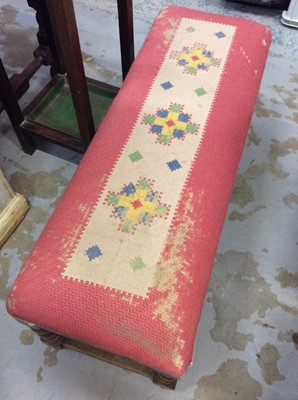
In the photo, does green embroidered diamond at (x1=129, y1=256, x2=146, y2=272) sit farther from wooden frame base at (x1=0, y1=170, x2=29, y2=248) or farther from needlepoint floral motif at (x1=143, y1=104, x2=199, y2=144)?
wooden frame base at (x1=0, y1=170, x2=29, y2=248)

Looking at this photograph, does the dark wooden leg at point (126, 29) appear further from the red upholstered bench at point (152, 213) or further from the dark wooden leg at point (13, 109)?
the dark wooden leg at point (13, 109)

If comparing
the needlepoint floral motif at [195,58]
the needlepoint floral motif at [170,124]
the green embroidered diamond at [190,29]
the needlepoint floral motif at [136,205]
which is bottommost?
the needlepoint floral motif at [136,205]

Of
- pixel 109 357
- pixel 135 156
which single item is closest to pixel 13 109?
pixel 135 156

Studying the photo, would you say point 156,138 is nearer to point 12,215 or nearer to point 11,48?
point 12,215

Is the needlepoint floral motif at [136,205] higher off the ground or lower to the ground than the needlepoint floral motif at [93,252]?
higher

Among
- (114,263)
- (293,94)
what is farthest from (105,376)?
(293,94)

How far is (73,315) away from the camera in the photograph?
28.6 inches

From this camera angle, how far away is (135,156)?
0.91 metres

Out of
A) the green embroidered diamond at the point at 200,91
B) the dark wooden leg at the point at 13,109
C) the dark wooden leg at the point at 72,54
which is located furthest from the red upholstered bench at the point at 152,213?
the dark wooden leg at the point at 13,109

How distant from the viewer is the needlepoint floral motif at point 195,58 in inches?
41.8

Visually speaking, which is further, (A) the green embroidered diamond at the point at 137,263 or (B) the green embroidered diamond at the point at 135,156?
(B) the green embroidered diamond at the point at 135,156

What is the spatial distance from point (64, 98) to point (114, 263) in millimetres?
868

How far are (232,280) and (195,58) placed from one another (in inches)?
28.4

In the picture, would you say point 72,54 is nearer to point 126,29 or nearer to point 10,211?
point 126,29
